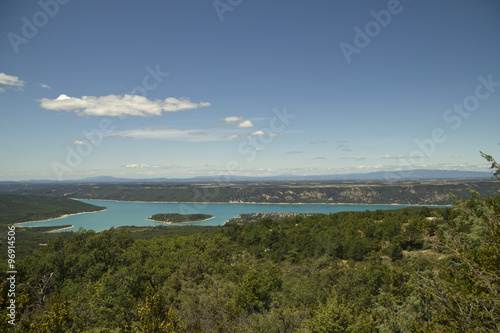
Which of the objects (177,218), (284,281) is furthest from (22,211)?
(284,281)

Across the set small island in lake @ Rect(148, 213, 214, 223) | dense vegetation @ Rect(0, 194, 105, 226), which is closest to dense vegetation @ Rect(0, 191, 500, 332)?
small island in lake @ Rect(148, 213, 214, 223)

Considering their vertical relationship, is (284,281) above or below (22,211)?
above

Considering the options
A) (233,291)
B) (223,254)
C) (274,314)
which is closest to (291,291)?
(233,291)

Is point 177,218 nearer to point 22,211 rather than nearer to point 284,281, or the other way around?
point 22,211

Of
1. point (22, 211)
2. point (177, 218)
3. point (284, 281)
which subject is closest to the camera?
point (284, 281)

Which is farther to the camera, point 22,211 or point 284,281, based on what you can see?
point 22,211

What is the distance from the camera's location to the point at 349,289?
72.1ft

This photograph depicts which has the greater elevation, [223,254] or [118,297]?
[118,297]

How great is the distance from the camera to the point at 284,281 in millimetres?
25953

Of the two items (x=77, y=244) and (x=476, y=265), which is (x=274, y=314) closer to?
(x=476, y=265)

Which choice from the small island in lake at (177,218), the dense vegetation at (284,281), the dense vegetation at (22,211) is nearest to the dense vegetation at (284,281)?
the dense vegetation at (284,281)

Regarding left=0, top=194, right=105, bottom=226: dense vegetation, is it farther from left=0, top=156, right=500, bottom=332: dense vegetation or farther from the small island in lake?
left=0, top=156, right=500, bottom=332: dense vegetation

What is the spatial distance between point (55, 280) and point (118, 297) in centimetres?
1996

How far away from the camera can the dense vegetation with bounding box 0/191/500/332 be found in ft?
22.6
